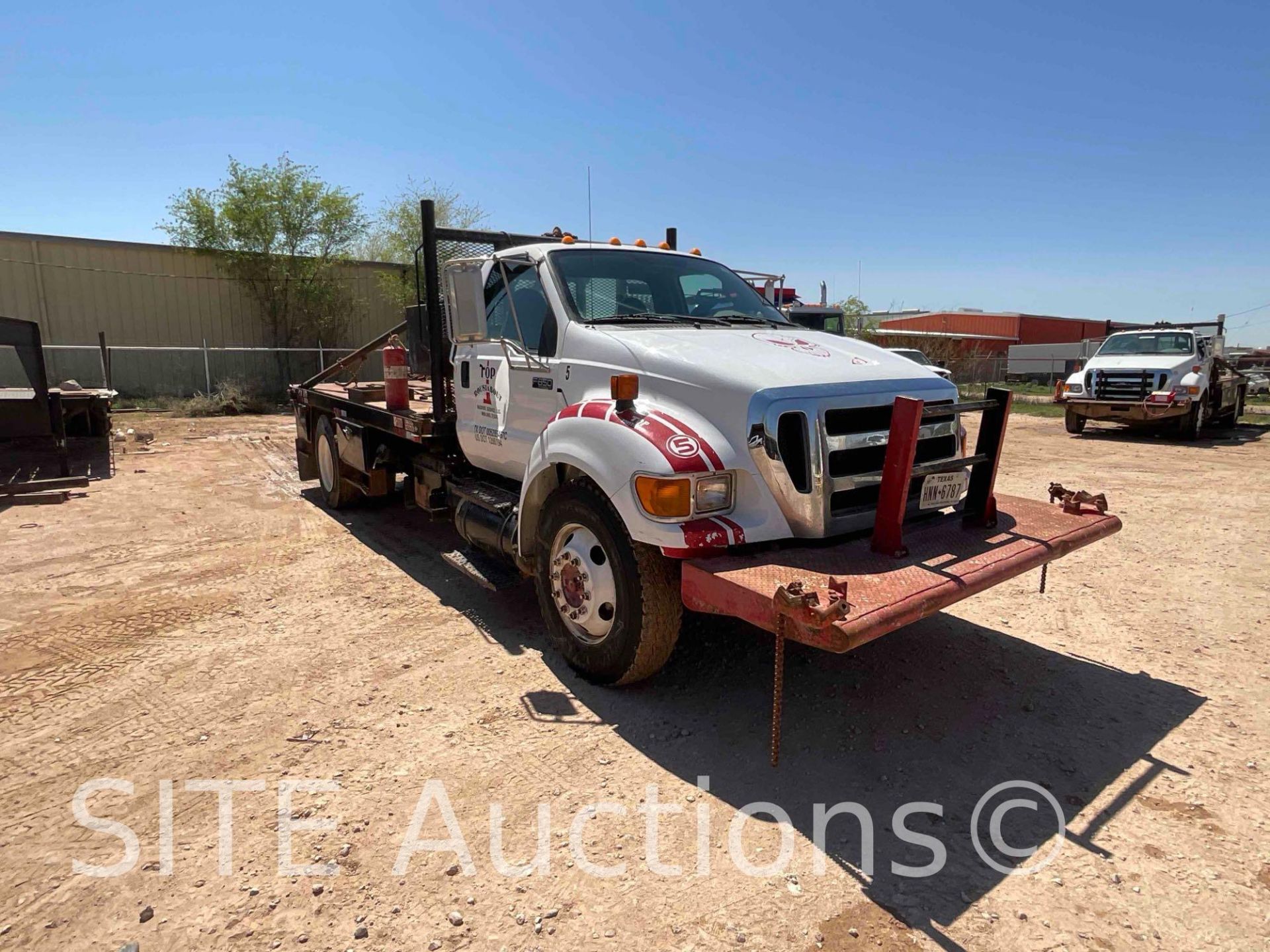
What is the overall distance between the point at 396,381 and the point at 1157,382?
14.2 metres

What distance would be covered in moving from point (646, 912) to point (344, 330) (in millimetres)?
23691

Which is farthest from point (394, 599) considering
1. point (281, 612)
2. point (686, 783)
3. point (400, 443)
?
point (686, 783)

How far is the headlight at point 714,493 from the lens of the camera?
3197mm

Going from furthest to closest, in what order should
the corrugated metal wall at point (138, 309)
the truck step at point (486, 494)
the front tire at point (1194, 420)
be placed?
the corrugated metal wall at point (138, 309), the front tire at point (1194, 420), the truck step at point (486, 494)

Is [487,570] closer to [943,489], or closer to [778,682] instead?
[778,682]

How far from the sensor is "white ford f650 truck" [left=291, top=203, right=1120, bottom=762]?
3.12 meters

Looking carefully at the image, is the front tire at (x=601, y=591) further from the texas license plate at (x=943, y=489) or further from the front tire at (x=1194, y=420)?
the front tire at (x=1194, y=420)

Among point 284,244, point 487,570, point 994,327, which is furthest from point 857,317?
point 487,570

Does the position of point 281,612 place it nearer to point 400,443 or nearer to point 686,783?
point 400,443

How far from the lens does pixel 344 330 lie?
76.6ft

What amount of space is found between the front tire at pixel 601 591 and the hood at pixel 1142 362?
14.5 metres

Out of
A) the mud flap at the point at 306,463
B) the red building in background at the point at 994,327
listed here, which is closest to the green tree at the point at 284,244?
the mud flap at the point at 306,463

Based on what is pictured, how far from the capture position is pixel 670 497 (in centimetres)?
313

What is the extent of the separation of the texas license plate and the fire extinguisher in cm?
426
